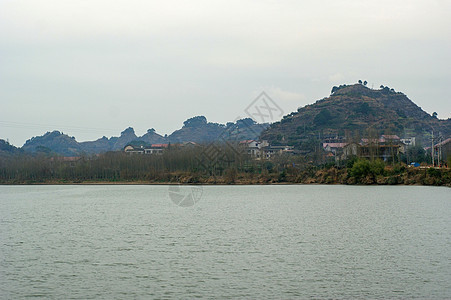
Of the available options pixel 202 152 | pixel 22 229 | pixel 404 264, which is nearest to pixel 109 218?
pixel 22 229

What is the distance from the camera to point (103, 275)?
12.4 meters

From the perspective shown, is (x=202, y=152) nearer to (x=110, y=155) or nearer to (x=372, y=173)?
(x=110, y=155)

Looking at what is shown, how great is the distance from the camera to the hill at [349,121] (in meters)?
95.9

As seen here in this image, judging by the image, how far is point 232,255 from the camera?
48.1 feet

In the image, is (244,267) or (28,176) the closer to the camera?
(244,267)

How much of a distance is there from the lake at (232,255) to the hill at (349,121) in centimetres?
6025

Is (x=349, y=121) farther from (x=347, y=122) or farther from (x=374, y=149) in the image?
(x=374, y=149)

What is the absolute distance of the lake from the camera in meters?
11.0

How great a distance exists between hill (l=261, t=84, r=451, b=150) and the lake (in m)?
60.2

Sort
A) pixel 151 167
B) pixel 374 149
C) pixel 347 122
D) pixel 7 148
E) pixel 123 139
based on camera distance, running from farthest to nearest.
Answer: pixel 123 139 → pixel 7 148 → pixel 347 122 → pixel 151 167 → pixel 374 149

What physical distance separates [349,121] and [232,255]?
9175 centimetres

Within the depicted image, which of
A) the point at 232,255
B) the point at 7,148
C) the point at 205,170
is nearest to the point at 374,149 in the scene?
the point at 205,170

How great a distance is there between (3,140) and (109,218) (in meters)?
101

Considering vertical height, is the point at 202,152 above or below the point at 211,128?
below
